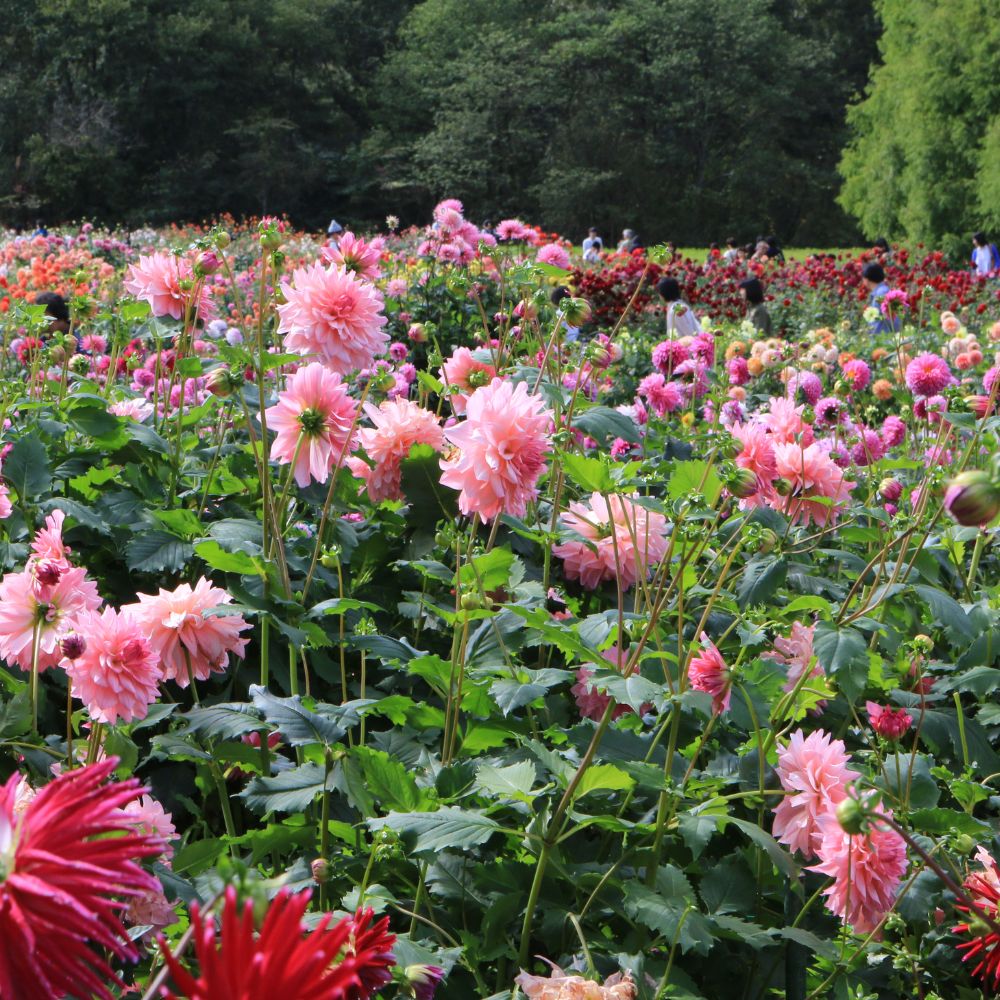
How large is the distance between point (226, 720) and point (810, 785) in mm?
618

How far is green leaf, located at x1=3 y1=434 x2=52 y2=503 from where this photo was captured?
1.87m

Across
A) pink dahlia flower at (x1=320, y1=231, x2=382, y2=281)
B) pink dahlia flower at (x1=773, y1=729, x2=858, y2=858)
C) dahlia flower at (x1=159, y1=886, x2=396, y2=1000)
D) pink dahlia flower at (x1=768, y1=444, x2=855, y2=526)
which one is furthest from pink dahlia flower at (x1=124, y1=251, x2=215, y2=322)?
dahlia flower at (x1=159, y1=886, x2=396, y2=1000)

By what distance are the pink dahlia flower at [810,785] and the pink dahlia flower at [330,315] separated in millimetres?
739

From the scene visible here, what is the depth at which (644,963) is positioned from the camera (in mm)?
1144

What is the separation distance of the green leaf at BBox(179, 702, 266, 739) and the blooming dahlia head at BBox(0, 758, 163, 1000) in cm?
80

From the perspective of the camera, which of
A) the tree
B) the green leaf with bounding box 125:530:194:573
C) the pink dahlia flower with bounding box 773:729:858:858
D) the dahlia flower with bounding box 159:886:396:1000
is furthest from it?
the tree

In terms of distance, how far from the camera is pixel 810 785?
47.1 inches

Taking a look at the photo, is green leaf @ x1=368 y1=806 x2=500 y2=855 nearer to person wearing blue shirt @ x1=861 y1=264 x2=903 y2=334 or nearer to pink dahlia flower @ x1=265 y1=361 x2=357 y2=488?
pink dahlia flower @ x1=265 y1=361 x2=357 y2=488

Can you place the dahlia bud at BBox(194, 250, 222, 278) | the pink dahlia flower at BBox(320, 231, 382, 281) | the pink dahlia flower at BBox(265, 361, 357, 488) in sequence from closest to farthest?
the pink dahlia flower at BBox(265, 361, 357, 488) < the pink dahlia flower at BBox(320, 231, 382, 281) < the dahlia bud at BBox(194, 250, 222, 278)

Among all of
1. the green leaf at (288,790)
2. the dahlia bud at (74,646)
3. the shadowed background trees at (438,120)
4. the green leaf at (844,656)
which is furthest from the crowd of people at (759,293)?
the shadowed background trees at (438,120)

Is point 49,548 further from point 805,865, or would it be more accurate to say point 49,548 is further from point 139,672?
point 805,865

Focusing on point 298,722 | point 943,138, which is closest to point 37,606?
point 298,722

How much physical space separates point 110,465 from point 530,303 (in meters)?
0.82

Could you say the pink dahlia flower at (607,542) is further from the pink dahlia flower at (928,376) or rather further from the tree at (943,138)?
the tree at (943,138)
